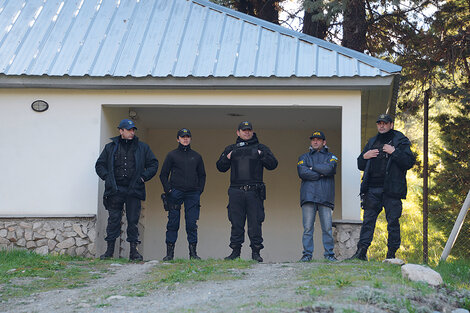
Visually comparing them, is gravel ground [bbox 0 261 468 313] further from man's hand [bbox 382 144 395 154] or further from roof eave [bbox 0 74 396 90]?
roof eave [bbox 0 74 396 90]

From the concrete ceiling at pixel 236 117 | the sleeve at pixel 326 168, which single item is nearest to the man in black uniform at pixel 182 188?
the concrete ceiling at pixel 236 117

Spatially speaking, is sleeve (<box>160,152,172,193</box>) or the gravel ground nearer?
the gravel ground

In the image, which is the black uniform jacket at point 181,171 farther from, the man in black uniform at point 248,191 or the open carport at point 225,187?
the open carport at point 225,187

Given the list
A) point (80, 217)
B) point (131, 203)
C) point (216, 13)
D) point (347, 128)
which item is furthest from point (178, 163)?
point (216, 13)

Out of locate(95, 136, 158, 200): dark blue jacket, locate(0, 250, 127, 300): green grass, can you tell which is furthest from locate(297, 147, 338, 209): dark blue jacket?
locate(0, 250, 127, 300): green grass

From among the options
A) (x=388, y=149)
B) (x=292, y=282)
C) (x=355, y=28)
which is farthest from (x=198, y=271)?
(x=355, y=28)

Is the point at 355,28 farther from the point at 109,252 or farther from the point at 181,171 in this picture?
the point at 109,252

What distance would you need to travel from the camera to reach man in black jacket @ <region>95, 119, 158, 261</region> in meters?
9.17

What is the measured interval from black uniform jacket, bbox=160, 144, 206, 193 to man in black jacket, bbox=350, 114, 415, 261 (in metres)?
2.24

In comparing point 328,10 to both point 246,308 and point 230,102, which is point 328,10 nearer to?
point 230,102

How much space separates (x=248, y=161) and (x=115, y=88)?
2377 millimetres

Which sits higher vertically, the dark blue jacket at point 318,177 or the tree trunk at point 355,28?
the tree trunk at point 355,28

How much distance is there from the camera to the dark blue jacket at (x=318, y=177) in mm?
8828

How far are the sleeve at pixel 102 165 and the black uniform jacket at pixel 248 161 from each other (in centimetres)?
157
